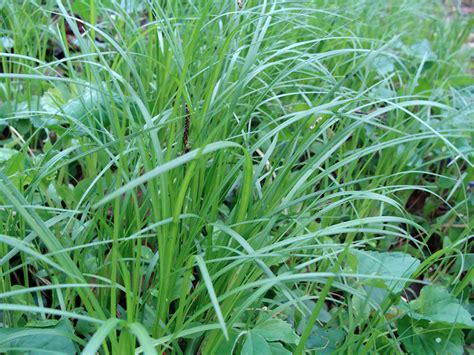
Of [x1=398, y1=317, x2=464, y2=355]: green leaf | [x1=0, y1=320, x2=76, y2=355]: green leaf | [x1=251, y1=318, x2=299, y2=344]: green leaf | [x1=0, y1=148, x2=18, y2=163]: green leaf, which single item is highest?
[x1=0, y1=148, x2=18, y2=163]: green leaf

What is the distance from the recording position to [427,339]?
1.09 meters

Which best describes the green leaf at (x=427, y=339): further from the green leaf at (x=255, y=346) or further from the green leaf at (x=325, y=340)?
the green leaf at (x=255, y=346)

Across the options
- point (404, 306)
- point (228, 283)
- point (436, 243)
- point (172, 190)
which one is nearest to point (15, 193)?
point (172, 190)

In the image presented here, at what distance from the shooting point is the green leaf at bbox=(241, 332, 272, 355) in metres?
0.90

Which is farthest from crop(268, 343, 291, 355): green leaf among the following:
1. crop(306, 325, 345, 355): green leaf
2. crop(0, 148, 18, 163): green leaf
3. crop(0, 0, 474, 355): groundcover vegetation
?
crop(0, 148, 18, 163): green leaf

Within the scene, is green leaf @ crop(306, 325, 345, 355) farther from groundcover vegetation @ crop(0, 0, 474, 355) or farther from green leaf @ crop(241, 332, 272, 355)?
green leaf @ crop(241, 332, 272, 355)

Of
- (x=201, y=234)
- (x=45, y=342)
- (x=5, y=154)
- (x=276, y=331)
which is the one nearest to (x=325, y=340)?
(x=276, y=331)

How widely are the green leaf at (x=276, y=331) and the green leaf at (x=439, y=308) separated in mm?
241

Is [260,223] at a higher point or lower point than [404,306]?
higher

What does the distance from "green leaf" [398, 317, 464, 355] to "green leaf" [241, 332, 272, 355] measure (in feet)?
0.92

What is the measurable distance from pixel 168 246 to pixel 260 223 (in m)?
0.18

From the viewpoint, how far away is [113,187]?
1063 millimetres

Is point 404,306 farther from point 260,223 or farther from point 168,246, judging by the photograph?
point 168,246

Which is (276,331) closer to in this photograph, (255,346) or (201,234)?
(255,346)
